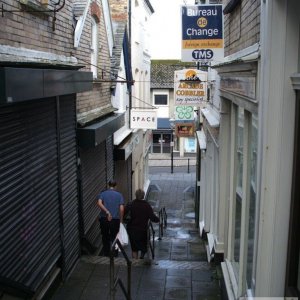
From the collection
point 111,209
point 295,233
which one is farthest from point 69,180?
point 295,233

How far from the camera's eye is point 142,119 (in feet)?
53.7

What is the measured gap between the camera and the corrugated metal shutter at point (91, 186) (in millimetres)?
9742

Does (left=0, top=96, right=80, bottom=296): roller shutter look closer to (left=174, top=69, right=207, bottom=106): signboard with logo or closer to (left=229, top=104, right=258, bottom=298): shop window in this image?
(left=229, top=104, right=258, bottom=298): shop window

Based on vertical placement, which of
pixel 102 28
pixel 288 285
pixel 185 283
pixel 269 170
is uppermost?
pixel 102 28

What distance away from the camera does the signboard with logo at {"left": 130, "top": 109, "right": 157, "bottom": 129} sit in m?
16.3

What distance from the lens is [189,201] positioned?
920 inches

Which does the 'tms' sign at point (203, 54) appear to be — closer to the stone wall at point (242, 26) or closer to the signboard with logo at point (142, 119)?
the stone wall at point (242, 26)

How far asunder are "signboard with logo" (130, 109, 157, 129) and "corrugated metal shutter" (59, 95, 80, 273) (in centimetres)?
737

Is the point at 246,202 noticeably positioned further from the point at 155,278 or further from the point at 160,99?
the point at 160,99

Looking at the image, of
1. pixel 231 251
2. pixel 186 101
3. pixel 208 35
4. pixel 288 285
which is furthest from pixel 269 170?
pixel 186 101

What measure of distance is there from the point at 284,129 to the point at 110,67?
10.8 m

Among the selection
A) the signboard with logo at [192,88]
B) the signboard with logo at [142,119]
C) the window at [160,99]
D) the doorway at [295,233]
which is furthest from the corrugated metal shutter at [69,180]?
the window at [160,99]

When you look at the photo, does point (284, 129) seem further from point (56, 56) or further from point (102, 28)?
point (102, 28)

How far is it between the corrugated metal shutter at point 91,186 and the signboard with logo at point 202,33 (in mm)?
2985
